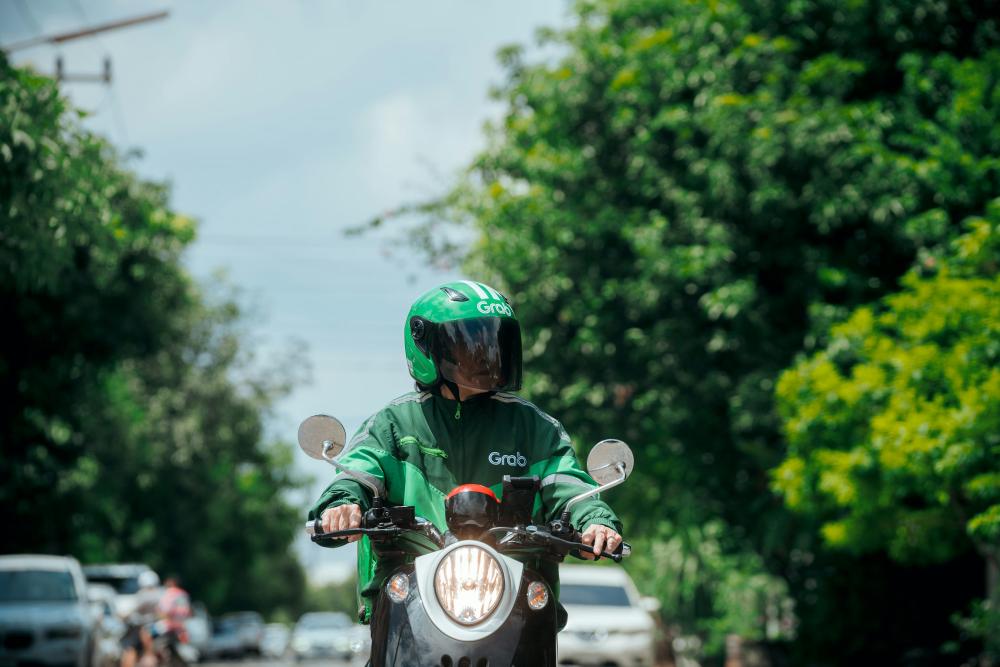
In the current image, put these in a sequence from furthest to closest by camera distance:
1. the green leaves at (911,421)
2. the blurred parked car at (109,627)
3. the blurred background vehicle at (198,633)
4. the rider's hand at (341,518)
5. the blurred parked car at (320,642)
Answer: the blurred parked car at (320,642) → the blurred background vehicle at (198,633) → the blurred parked car at (109,627) → the green leaves at (911,421) → the rider's hand at (341,518)

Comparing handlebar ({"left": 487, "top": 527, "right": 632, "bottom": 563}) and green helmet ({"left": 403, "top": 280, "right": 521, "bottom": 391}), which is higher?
green helmet ({"left": 403, "top": 280, "right": 521, "bottom": 391})

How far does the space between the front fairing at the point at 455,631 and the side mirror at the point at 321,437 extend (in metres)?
0.50

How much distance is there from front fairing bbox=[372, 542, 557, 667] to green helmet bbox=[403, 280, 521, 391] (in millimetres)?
843

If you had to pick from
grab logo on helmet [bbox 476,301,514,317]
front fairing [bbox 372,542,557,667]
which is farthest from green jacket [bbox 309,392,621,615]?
front fairing [bbox 372,542,557,667]

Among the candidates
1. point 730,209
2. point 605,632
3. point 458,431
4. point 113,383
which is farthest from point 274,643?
point 458,431

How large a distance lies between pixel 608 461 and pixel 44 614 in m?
13.7

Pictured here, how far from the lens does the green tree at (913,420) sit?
1183 centimetres

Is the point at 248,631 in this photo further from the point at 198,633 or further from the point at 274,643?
the point at 198,633

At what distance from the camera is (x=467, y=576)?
3857 mm

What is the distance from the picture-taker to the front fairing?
12.5ft

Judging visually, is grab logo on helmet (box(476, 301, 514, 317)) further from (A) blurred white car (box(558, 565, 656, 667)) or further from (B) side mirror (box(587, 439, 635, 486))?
(A) blurred white car (box(558, 565, 656, 667))

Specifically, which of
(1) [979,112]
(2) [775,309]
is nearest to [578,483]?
(1) [979,112]

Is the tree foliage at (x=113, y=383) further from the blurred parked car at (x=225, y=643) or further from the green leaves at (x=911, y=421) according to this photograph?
the green leaves at (x=911, y=421)

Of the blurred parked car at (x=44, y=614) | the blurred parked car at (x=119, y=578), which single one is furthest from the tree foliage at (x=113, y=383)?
the blurred parked car at (x=44, y=614)
